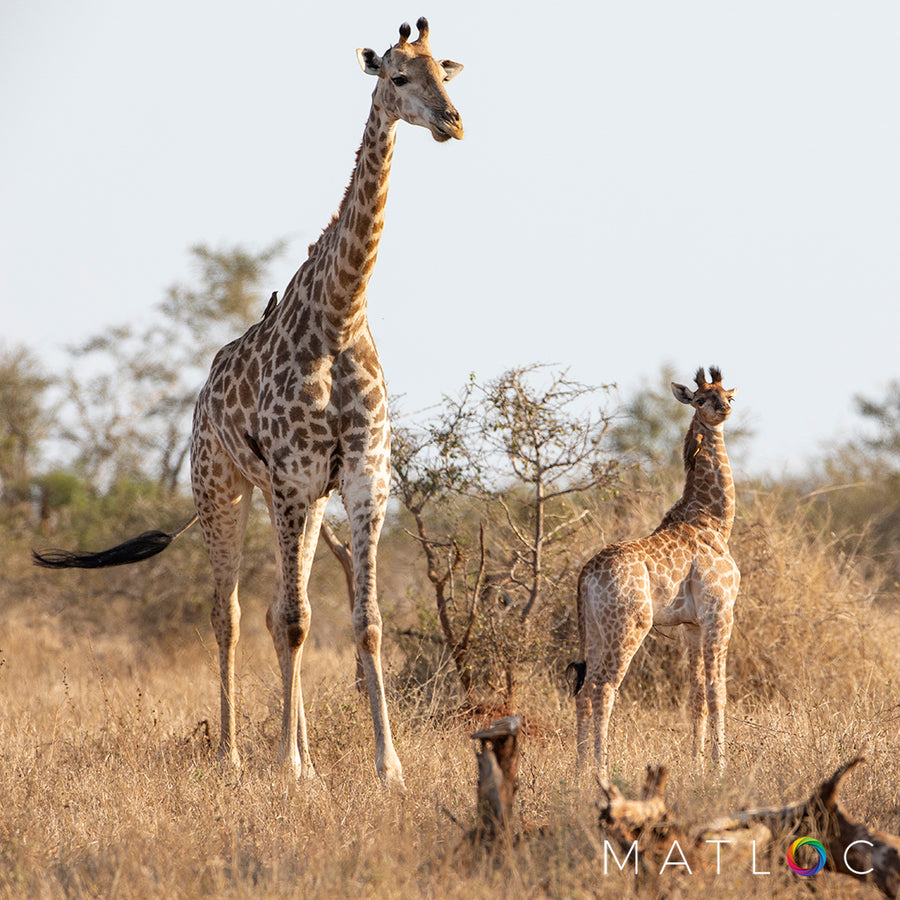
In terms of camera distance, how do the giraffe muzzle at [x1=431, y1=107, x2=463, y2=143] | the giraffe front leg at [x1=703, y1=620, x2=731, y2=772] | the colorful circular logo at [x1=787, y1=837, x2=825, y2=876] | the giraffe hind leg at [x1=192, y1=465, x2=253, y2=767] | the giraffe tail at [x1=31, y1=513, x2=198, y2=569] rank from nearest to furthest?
the colorful circular logo at [x1=787, y1=837, x2=825, y2=876]
the giraffe muzzle at [x1=431, y1=107, x2=463, y2=143]
the giraffe front leg at [x1=703, y1=620, x2=731, y2=772]
the giraffe hind leg at [x1=192, y1=465, x2=253, y2=767]
the giraffe tail at [x1=31, y1=513, x2=198, y2=569]

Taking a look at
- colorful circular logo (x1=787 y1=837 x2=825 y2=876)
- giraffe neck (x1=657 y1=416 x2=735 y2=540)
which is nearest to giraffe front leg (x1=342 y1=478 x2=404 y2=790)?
giraffe neck (x1=657 y1=416 x2=735 y2=540)

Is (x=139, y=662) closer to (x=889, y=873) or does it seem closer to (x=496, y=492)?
(x=496, y=492)

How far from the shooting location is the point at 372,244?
557 centimetres

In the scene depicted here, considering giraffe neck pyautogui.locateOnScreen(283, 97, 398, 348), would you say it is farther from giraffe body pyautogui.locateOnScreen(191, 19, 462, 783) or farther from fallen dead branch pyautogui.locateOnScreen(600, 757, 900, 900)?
fallen dead branch pyautogui.locateOnScreen(600, 757, 900, 900)

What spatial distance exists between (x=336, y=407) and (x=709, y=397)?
2.26 meters

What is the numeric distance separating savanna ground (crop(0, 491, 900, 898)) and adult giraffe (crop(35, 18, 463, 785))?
51 cm

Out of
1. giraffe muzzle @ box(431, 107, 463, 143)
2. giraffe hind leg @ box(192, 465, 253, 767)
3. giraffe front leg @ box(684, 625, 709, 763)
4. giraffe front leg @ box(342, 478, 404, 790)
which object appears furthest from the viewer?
giraffe hind leg @ box(192, 465, 253, 767)

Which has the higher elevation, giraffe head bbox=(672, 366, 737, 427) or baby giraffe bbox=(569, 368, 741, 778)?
giraffe head bbox=(672, 366, 737, 427)

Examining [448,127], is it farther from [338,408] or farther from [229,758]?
[229,758]

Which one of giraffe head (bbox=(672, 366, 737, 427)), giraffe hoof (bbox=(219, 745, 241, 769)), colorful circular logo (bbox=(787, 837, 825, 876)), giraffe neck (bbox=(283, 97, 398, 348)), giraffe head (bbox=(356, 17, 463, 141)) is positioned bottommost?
colorful circular logo (bbox=(787, 837, 825, 876))

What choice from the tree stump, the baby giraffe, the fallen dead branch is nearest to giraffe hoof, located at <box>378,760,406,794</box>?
the baby giraffe

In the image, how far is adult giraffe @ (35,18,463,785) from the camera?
529cm

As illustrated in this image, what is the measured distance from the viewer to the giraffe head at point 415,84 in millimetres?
4852

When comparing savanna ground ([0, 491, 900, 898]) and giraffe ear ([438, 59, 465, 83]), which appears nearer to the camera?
savanna ground ([0, 491, 900, 898])
